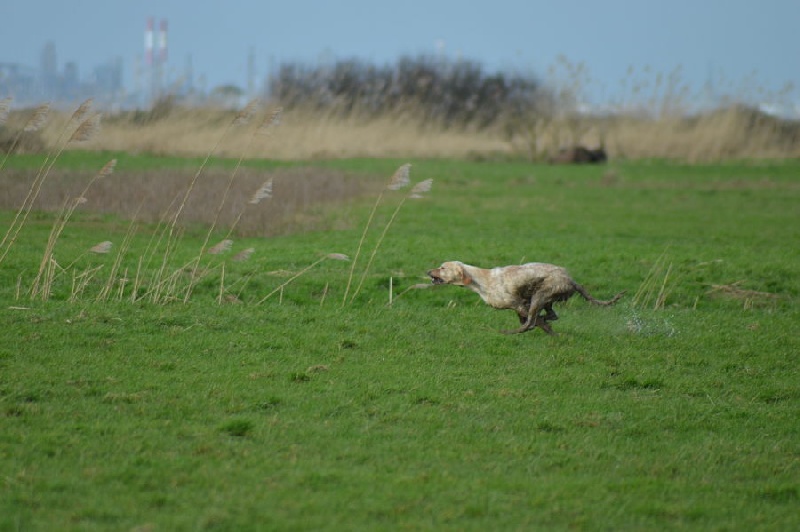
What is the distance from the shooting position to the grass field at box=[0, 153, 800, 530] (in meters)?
5.60

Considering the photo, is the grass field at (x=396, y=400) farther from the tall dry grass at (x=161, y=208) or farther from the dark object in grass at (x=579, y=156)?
the dark object in grass at (x=579, y=156)

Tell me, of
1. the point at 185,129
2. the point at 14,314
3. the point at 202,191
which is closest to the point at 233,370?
the point at 14,314

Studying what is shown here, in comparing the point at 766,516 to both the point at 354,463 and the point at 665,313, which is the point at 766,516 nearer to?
the point at 354,463

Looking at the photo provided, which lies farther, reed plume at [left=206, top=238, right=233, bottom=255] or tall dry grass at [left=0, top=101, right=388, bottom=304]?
tall dry grass at [left=0, top=101, right=388, bottom=304]

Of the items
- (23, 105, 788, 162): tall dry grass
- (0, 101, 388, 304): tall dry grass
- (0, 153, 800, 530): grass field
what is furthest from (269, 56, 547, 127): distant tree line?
(0, 153, 800, 530): grass field

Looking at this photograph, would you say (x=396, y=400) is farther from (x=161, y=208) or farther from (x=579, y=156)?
(x=579, y=156)

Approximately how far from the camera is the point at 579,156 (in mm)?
35188

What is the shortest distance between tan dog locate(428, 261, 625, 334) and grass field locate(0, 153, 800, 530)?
1.22 ft

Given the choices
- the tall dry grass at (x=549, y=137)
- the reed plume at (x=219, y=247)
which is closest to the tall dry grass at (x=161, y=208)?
the reed plume at (x=219, y=247)

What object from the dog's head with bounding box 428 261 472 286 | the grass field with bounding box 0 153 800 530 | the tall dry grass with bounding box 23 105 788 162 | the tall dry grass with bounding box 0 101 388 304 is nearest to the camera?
the grass field with bounding box 0 153 800 530

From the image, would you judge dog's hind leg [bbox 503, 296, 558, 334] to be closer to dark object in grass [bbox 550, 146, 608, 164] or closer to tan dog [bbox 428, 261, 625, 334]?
tan dog [bbox 428, 261, 625, 334]

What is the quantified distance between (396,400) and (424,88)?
37617 millimetres

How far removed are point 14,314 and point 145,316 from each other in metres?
1.16

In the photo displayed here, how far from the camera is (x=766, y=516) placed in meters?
5.65
